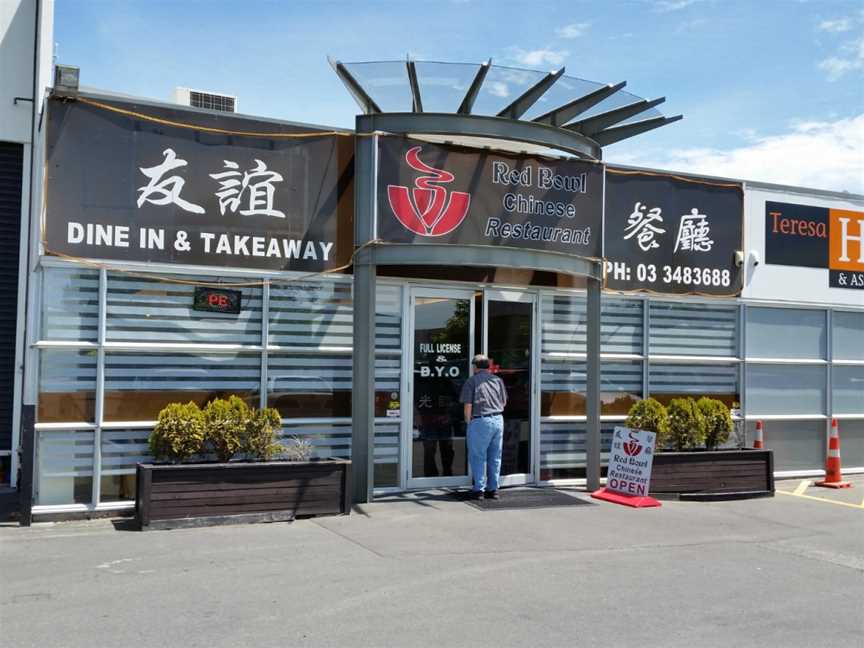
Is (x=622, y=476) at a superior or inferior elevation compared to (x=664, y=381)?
inferior

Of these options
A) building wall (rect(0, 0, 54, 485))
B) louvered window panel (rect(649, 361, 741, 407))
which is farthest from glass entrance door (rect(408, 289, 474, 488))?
building wall (rect(0, 0, 54, 485))

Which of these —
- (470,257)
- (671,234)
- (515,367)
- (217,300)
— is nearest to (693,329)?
(671,234)

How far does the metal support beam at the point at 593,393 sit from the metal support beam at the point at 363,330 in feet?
9.78

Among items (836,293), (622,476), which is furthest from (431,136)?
(836,293)

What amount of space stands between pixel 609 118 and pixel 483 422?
14.0 ft

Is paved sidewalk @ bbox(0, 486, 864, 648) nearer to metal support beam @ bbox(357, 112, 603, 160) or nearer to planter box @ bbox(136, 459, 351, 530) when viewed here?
planter box @ bbox(136, 459, 351, 530)

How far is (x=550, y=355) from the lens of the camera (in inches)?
464

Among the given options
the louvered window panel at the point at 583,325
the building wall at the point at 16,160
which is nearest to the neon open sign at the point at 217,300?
the building wall at the point at 16,160

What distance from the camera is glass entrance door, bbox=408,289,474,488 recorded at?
425 inches

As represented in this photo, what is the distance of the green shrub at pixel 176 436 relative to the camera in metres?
8.88

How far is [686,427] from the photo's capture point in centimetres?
1126

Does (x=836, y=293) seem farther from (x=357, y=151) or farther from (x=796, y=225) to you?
(x=357, y=151)

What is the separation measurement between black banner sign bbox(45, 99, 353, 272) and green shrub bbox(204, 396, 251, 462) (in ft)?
5.46

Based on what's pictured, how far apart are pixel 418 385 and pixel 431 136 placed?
3093 millimetres
